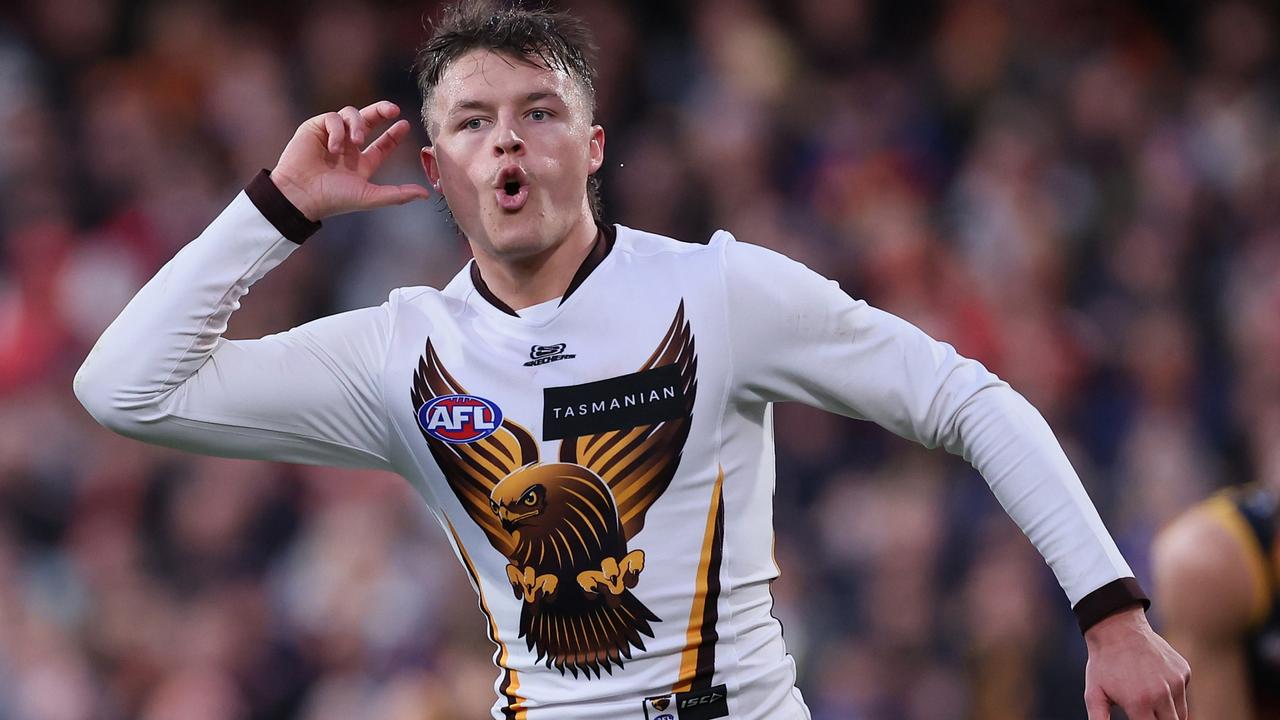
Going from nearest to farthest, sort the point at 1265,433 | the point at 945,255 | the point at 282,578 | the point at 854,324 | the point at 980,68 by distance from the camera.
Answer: the point at 854,324
the point at 1265,433
the point at 282,578
the point at 945,255
the point at 980,68

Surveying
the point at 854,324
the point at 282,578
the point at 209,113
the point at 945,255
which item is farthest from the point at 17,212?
the point at 854,324

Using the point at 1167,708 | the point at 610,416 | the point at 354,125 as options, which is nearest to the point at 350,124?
the point at 354,125

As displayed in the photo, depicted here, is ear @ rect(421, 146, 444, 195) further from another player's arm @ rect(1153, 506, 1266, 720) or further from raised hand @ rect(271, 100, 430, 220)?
another player's arm @ rect(1153, 506, 1266, 720)

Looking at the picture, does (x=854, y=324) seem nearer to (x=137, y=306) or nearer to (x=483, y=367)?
(x=483, y=367)

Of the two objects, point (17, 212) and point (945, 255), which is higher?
point (17, 212)

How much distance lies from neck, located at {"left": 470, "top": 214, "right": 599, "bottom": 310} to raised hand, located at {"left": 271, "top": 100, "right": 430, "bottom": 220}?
23cm

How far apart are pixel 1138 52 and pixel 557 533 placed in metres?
6.81

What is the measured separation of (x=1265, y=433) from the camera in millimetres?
6516

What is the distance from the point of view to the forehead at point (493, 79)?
316 cm

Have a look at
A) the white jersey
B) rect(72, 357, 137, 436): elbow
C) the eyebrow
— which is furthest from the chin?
rect(72, 357, 137, 436): elbow

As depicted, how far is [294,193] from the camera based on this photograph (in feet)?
10.5

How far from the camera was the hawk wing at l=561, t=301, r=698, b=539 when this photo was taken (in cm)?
304

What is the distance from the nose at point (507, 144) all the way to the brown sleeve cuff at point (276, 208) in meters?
0.40

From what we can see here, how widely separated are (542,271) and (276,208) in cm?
53
